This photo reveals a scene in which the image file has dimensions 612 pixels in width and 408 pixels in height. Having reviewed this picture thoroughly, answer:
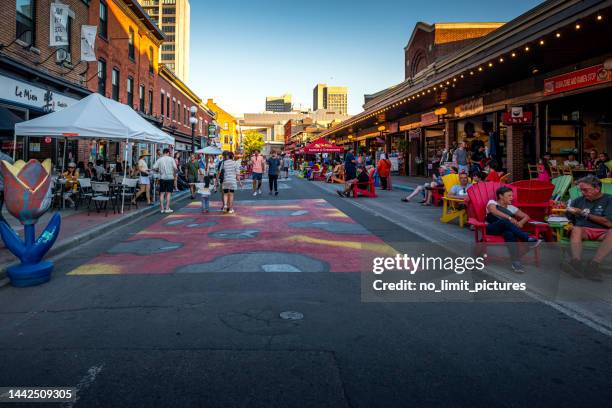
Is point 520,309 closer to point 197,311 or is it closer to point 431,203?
point 197,311

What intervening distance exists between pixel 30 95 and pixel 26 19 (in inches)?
106

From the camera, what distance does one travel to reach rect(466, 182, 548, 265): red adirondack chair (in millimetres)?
6812

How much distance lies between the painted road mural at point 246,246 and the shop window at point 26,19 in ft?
30.5

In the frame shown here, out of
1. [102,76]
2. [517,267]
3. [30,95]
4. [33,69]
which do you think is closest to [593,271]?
[517,267]

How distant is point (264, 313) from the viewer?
15.6ft

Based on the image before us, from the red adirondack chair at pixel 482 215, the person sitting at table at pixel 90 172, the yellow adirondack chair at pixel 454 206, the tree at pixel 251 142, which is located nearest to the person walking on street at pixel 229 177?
the yellow adirondack chair at pixel 454 206

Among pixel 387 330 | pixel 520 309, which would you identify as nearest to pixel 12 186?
pixel 387 330

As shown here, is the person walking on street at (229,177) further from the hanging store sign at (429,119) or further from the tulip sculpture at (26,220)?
the hanging store sign at (429,119)

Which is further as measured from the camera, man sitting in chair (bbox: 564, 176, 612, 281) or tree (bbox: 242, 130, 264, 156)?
tree (bbox: 242, 130, 264, 156)

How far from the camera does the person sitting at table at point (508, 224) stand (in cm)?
645

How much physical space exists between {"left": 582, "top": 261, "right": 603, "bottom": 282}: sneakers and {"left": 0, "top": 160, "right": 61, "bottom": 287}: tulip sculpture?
23.2ft

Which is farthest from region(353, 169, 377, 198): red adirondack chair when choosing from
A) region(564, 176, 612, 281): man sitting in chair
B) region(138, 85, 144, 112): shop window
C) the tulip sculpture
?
region(138, 85, 144, 112): shop window

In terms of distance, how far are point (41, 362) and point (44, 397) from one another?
0.64 meters

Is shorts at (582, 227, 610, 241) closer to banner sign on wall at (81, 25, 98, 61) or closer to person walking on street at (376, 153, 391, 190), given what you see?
person walking on street at (376, 153, 391, 190)
